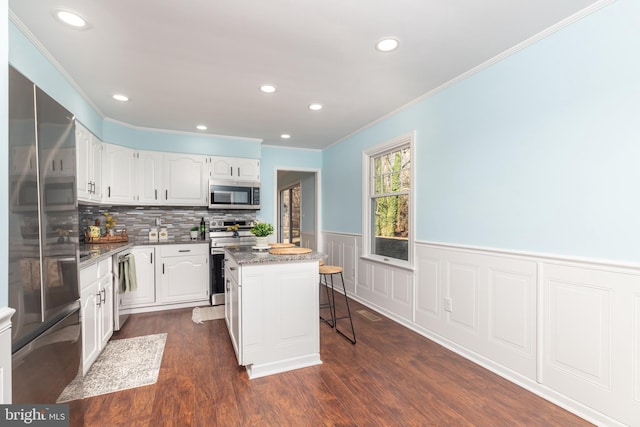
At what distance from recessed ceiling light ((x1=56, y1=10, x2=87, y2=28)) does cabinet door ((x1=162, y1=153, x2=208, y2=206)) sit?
2.50 metres

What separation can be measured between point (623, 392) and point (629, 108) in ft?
5.33

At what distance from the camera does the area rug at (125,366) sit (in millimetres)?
2217

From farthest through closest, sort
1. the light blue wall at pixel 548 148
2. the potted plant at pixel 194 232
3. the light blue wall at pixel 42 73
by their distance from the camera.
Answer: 1. the potted plant at pixel 194 232
2. the light blue wall at pixel 42 73
3. the light blue wall at pixel 548 148

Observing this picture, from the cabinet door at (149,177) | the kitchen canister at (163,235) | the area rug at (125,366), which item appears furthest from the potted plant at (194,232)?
the area rug at (125,366)

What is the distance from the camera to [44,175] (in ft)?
4.21

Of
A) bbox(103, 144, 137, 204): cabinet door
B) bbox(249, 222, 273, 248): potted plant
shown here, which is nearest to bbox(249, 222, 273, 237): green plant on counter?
bbox(249, 222, 273, 248): potted plant

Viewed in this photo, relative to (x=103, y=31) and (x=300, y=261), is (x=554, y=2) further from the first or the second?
(x=103, y=31)

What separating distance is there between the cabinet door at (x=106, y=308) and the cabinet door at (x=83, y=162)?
3.13 feet

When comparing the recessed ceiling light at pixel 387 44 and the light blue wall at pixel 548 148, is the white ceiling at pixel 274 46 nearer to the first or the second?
the recessed ceiling light at pixel 387 44

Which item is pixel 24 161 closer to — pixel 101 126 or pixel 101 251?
pixel 101 251

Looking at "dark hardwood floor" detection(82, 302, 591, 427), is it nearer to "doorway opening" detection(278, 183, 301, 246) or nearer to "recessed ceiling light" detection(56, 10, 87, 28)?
"recessed ceiling light" detection(56, 10, 87, 28)

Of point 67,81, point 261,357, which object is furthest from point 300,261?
point 67,81

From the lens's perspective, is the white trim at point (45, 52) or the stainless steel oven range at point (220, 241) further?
the stainless steel oven range at point (220, 241)

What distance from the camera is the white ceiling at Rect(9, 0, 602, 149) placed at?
5.99ft
